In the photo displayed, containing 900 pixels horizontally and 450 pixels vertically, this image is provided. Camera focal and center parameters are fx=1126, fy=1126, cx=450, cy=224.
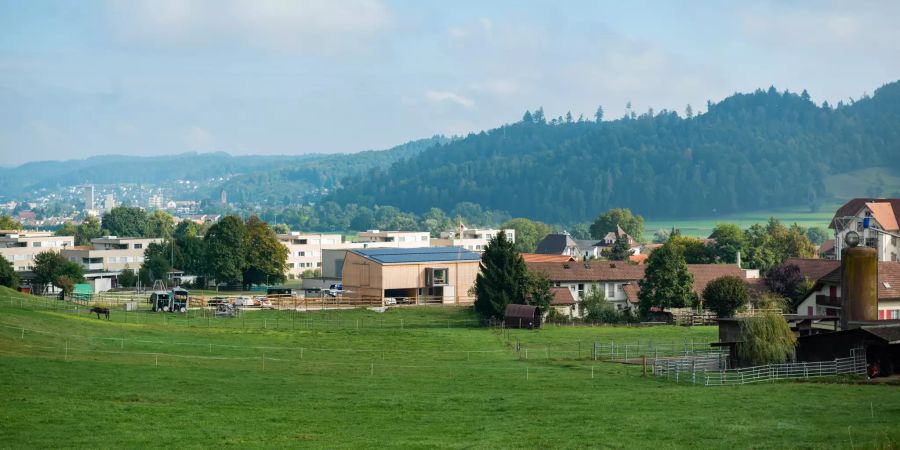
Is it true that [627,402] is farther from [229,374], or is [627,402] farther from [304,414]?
[229,374]

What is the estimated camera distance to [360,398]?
132ft

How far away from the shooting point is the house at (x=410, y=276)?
91.0 meters

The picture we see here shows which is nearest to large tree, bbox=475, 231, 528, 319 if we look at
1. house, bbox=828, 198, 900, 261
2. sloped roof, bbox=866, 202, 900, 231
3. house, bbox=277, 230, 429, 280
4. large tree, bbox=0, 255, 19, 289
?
large tree, bbox=0, 255, 19, 289

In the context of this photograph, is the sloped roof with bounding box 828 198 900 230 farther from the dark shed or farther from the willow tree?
the dark shed

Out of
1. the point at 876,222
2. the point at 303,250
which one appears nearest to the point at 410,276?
the point at 876,222

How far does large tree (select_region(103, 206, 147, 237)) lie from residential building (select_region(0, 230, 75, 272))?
4166 centimetres

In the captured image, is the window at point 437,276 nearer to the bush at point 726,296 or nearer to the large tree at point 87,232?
the bush at point 726,296

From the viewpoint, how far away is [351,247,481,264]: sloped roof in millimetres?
92312

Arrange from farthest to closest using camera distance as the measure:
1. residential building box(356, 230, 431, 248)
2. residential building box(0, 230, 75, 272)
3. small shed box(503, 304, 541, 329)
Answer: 1. residential building box(356, 230, 431, 248)
2. residential building box(0, 230, 75, 272)
3. small shed box(503, 304, 541, 329)

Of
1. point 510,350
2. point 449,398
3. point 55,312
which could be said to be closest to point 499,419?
point 449,398

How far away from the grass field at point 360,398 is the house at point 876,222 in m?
52.2

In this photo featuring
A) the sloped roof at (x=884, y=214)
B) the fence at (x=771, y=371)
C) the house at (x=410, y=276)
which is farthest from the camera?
the sloped roof at (x=884, y=214)

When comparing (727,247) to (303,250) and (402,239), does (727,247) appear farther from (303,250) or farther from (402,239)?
(303,250)

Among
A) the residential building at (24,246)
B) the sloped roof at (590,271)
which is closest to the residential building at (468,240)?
the residential building at (24,246)
